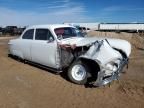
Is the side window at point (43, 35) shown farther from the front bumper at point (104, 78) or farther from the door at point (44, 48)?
the front bumper at point (104, 78)

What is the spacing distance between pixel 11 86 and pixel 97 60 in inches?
105

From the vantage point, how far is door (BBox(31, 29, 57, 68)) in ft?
28.3

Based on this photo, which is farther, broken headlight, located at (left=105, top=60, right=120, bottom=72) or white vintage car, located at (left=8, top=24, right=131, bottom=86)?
broken headlight, located at (left=105, top=60, right=120, bottom=72)

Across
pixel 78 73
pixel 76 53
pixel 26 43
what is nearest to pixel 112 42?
pixel 76 53

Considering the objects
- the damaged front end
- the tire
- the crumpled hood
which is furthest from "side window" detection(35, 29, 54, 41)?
the tire

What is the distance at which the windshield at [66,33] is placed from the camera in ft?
29.4

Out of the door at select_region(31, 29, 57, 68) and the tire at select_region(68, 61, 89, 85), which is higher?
the door at select_region(31, 29, 57, 68)

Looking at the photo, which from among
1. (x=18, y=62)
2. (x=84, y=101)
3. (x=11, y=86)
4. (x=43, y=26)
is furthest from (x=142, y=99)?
(x=18, y=62)

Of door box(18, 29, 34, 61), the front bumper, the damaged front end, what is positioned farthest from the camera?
door box(18, 29, 34, 61)

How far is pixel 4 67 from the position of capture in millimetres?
10211

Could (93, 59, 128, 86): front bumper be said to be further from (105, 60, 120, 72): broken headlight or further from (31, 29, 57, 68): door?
(31, 29, 57, 68): door

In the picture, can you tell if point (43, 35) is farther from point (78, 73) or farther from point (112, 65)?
point (112, 65)

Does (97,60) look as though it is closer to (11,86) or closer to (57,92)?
(57,92)

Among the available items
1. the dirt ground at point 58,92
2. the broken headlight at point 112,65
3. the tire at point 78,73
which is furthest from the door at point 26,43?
the broken headlight at point 112,65
